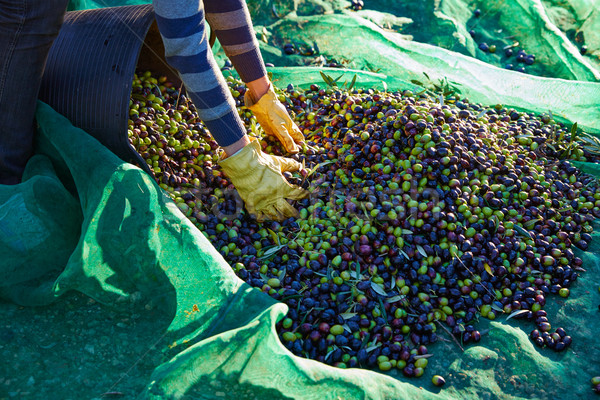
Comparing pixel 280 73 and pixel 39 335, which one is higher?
pixel 280 73

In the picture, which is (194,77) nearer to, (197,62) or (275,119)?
(197,62)

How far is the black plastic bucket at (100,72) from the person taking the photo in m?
2.31

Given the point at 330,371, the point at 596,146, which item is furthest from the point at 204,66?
the point at 596,146

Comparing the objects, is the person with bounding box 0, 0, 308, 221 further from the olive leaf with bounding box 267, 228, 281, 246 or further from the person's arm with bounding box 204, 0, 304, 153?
the olive leaf with bounding box 267, 228, 281, 246

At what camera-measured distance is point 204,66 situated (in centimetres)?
203

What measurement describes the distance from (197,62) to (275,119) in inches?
29.4

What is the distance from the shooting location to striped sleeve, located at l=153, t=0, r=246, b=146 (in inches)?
73.9

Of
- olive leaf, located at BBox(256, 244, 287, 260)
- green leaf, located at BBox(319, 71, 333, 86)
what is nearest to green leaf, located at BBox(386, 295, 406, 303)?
olive leaf, located at BBox(256, 244, 287, 260)

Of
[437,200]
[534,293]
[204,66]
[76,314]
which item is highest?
[204,66]

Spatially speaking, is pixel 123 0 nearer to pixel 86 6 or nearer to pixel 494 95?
pixel 86 6

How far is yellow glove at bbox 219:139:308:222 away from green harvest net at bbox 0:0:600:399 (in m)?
0.44

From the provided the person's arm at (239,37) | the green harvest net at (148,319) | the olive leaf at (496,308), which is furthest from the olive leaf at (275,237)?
the olive leaf at (496,308)

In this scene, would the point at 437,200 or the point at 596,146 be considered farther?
the point at 596,146

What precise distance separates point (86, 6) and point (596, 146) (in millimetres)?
3568
